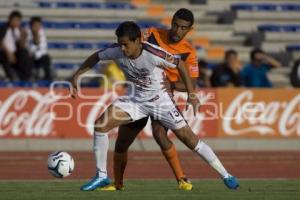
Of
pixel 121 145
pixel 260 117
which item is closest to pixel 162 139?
pixel 121 145

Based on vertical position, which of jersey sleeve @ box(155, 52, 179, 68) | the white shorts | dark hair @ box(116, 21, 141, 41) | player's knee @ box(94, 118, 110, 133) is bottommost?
player's knee @ box(94, 118, 110, 133)

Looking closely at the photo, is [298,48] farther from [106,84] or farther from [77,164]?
[77,164]

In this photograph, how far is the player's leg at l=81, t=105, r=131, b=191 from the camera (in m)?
13.5

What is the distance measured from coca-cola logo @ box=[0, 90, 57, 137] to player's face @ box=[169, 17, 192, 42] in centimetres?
929

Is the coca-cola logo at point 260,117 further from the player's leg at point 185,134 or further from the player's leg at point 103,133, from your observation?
the player's leg at point 103,133

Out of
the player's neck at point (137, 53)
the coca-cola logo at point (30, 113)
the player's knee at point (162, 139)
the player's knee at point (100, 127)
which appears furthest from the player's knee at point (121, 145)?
the coca-cola logo at point (30, 113)

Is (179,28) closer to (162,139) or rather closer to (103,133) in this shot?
(162,139)

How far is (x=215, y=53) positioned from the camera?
29469 mm

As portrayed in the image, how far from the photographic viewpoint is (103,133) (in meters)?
13.5

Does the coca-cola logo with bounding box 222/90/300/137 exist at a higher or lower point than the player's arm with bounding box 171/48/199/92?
lower

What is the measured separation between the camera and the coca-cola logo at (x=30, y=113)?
75.0ft

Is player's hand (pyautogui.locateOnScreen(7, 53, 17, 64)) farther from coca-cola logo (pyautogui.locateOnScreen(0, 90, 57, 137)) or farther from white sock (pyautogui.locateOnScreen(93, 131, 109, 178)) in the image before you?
white sock (pyautogui.locateOnScreen(93, 131, 109, 178))

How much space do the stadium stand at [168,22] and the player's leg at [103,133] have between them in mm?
12687

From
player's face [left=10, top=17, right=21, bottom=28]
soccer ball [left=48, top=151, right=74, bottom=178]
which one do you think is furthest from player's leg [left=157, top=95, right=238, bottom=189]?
player's face [left=10, top=17, right=21, bottom=28]
